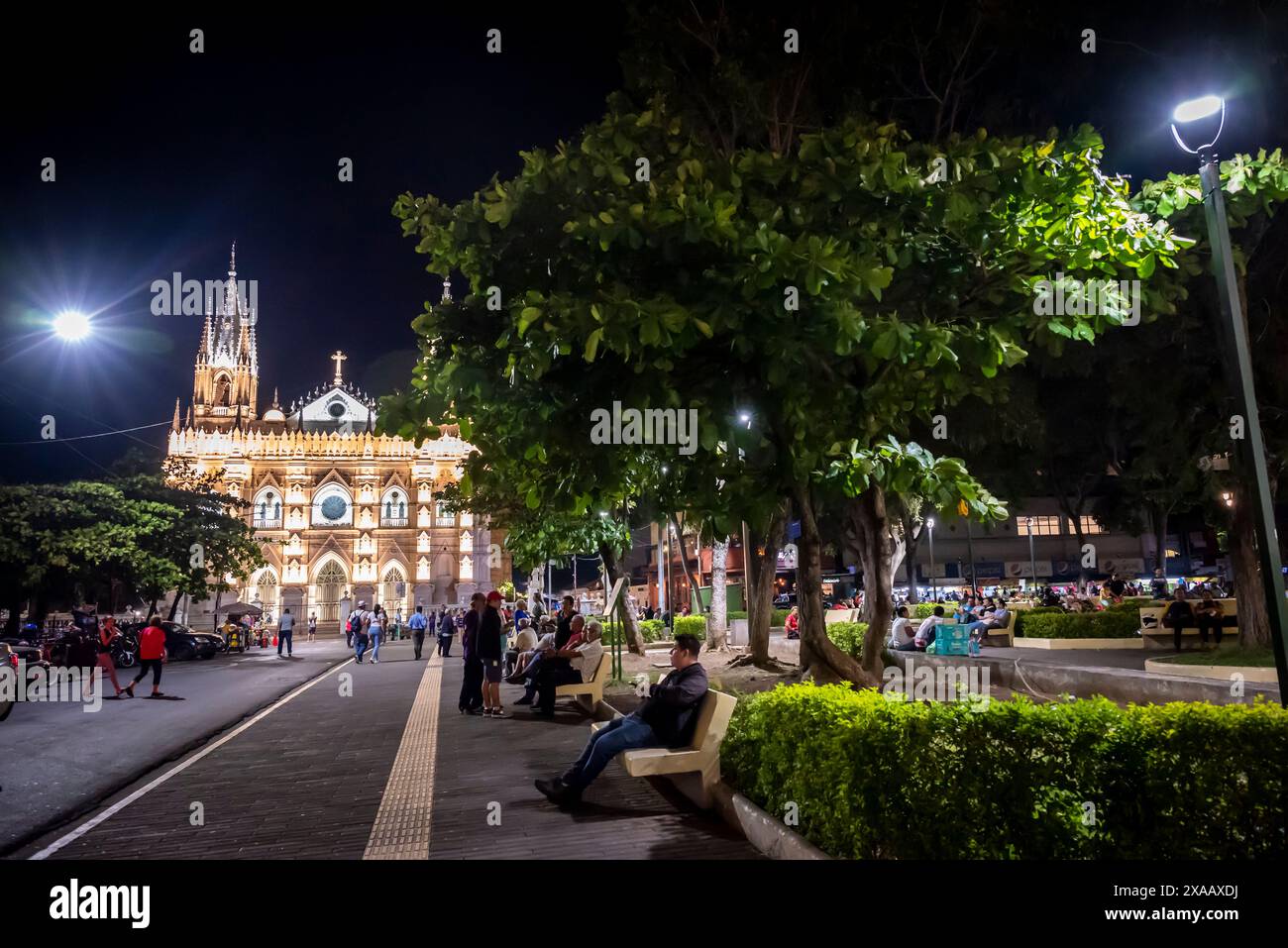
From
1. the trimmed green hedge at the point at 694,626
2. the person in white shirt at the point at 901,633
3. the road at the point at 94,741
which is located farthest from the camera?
the trimmed green hedge at the point at 694,626

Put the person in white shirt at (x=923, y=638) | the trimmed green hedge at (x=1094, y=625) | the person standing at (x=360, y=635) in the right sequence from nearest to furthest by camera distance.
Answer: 1. the person in white shirt at (x=923, y=638)
2. the trimmed green hedge at (x=1094, y=625)
3. the person standing at (x=360, y=635)

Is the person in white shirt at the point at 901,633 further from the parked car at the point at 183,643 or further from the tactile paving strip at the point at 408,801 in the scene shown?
the parked car at the point at 183,643

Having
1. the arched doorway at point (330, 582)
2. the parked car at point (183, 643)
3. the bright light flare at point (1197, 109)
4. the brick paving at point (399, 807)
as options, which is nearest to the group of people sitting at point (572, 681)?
the brick paving at point (399, 807)

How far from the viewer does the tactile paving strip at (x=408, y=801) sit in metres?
5.45

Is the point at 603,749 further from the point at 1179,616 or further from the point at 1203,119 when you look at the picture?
the point at 1179,616

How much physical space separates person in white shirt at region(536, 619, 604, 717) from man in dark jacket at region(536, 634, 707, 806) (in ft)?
15.9

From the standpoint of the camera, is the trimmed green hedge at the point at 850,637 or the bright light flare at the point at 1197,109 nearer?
the bright light flare at the point at 1197,109

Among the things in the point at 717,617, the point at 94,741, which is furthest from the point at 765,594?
the point at 94,741

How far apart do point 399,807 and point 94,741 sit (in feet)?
20.7

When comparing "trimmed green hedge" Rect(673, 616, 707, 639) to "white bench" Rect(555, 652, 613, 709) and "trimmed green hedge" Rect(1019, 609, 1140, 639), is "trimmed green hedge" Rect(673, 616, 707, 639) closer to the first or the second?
"trimmed green hedge" Rect(1019, 609, 1140, 639)

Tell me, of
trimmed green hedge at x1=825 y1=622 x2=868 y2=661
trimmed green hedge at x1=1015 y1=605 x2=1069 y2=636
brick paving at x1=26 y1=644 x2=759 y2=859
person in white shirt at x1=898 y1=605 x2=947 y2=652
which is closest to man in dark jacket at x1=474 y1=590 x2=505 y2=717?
brick paving at x1=26 y1=644 x2=759 y2=859

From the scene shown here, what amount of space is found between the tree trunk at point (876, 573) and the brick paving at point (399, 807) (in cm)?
260

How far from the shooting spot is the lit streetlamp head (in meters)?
6.48

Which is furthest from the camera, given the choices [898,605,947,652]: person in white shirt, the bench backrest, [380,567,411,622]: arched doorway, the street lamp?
[380,567,411,622]: arched doorway
